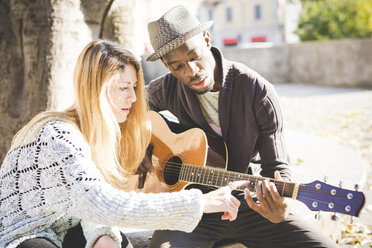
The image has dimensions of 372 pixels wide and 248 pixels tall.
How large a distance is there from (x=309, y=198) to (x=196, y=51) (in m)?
1.31

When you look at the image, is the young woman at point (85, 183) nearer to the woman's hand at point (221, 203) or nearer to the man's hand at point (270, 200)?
the woman's hand at point (221, 203)

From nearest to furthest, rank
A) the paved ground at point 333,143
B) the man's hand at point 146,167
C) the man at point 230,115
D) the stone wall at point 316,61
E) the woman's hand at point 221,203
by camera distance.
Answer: the woman's hand at point 221,203, the man at point 230,115, the man's hand at point 146,167, the paved ground at point 333,143, the stone wall at point 316,61

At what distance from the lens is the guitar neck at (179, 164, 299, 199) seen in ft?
7.17

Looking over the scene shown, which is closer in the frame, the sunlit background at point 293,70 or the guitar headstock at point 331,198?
the guitar headstock at point 331,198

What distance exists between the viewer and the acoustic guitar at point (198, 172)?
2064mm

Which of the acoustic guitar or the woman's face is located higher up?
the woman's face

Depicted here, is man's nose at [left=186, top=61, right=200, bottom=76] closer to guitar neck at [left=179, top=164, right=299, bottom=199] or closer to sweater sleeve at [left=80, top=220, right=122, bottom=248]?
guitar neck at [left=179, top=164, right=299, bottom=199]

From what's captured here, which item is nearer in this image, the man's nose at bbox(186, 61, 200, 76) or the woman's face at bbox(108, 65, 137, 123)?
the woman's face at bbox(108, 65, 137, 123)

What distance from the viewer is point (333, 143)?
19.2 ft

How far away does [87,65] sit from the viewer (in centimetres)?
213

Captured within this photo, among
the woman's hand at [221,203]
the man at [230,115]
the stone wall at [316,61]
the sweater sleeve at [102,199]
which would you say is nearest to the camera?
the sweater sleeve at [102,199]

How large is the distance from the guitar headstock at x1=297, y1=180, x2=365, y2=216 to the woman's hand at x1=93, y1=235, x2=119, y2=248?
107 cm

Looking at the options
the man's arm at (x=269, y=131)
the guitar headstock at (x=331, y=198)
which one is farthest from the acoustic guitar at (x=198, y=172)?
the man's arm at (x=269, y=131)

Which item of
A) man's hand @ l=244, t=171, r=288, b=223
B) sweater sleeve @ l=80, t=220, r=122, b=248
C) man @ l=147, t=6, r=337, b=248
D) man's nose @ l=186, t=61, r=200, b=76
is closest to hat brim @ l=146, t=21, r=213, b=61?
man @ l=147, t=6, r=337, b=248
